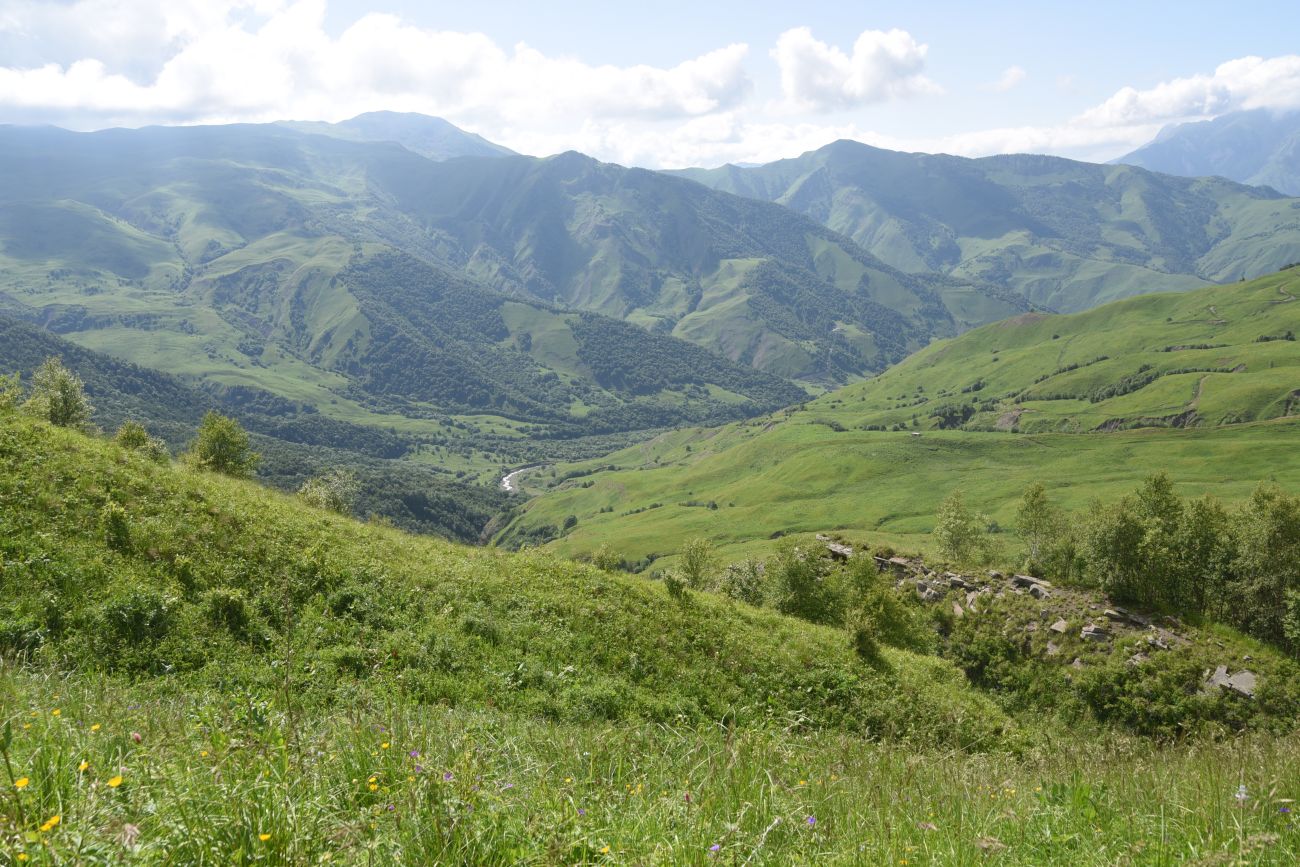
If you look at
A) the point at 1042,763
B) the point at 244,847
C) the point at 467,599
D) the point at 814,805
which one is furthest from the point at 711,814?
the point at 467,599

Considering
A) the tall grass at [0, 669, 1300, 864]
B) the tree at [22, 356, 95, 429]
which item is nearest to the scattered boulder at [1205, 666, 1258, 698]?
the tall grass at [0, 669, 1300, 864]

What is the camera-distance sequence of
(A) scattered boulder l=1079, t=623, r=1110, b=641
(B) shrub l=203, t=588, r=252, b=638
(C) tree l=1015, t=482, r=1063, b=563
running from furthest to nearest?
(C) tree l=1015, t=482, r=1063, b=563 → (A) scattered boulder l=1079, t=623, r=1110, b=641 → (B) shrub l=203, t=588, r=252, b=638

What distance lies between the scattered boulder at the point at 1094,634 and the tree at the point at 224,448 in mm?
61304

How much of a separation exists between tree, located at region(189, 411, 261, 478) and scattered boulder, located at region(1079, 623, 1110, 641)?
6130 cm

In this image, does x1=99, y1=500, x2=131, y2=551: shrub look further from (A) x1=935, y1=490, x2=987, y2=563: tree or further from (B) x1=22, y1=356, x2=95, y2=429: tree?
(A) x1=935, y1=490, x2=987, y2=563: tree

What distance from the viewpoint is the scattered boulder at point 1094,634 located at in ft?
141

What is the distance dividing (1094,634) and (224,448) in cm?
6661

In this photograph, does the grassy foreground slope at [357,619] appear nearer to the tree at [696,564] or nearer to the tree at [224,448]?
the tree at [696,564]

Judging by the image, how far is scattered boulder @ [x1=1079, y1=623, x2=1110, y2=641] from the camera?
1692 inches

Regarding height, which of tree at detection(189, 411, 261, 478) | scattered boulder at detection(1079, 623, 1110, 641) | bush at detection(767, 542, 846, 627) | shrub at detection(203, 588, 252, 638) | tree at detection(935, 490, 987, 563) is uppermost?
shrub at detection(203, 588, 252, 638)

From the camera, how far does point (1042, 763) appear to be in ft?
39.3

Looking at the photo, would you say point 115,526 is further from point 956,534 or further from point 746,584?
point 956,534

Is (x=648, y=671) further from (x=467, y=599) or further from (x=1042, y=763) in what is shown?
(x=1042, y=763)

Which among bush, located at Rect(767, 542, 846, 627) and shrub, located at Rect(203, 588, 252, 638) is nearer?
shrub, located at Rect(203, 588, 252, 638)
